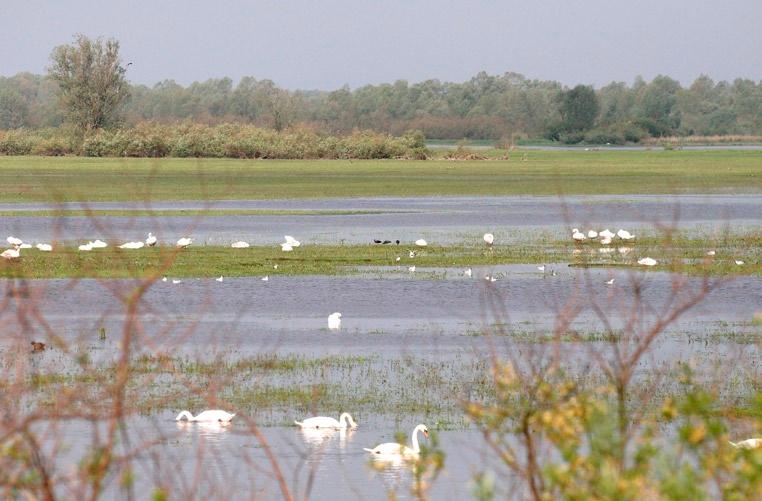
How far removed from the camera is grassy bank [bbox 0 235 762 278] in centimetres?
2462

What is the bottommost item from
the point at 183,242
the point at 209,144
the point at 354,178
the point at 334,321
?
the point at 354,178

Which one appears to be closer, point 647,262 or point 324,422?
point 324,422

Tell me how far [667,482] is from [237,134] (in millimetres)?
85095

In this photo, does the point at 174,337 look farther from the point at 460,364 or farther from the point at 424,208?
the point at 424,208

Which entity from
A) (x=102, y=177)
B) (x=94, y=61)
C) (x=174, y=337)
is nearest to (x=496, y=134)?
(x=94, y=61)

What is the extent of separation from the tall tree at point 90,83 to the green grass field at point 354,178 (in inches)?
644

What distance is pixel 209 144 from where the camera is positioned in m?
82.9

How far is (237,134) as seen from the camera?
87875 mm

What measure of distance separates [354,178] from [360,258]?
35.7 meters

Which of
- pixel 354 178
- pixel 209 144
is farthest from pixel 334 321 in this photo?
pixel 209 144

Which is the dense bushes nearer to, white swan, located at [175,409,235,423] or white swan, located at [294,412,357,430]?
white swan, located at [175,409,235,423]

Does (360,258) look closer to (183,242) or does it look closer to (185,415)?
(185,415)

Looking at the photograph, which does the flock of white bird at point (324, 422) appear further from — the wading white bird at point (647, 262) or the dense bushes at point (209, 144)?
the dense bushes at point (209, 144)

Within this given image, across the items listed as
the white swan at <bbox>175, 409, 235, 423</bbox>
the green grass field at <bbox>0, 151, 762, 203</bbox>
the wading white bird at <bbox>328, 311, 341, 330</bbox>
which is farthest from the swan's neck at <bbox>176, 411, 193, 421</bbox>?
the green grass field at <bbox>0, 151, 762, 203</bbox>
